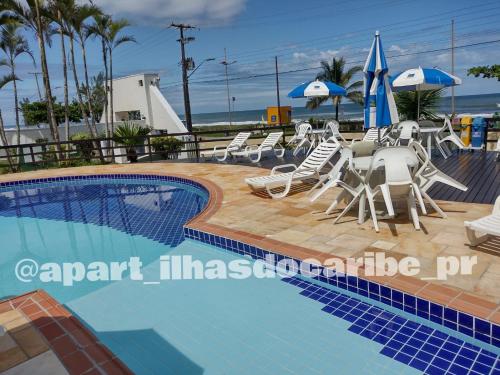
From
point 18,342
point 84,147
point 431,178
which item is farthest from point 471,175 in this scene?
point 84,147

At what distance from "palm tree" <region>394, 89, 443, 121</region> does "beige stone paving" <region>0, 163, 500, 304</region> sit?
7.91m

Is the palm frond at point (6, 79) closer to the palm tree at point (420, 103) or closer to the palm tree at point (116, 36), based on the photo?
the palm tree at point (116, 36)

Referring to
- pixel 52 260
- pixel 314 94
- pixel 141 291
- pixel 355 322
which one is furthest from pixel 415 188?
pixel 314 94

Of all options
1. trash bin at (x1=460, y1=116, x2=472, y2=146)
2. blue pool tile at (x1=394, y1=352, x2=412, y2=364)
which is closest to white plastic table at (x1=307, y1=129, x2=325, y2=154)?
trash bin at (x1=460, y1=116, x2=472, y2=146)

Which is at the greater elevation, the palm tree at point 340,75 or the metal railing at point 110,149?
the palm tree at point 340,75

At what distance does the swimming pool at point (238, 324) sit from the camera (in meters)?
2.36

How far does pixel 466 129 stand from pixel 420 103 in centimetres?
332

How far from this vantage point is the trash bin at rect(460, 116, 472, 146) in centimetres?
880

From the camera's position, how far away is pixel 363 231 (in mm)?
4062

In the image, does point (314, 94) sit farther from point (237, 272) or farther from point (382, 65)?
point (237, 272)

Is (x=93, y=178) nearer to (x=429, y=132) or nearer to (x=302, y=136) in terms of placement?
(x=302, y=136)

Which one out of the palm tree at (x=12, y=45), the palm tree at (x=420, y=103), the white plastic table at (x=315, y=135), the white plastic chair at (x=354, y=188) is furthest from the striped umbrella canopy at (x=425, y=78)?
the palm tree at (x=12, y=45)

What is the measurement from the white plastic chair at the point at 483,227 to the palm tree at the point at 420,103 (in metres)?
9.58

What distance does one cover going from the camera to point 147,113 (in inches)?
851
